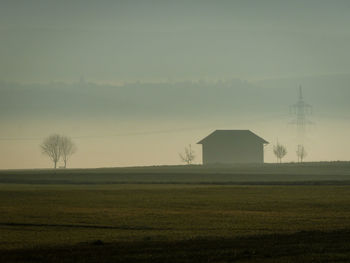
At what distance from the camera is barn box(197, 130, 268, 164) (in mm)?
191000

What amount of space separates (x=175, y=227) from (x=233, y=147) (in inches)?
6165

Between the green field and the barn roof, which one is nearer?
the green field

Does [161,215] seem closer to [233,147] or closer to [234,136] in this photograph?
[234,136]

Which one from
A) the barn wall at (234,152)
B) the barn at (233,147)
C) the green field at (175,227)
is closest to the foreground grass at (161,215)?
the green field at (175,227)

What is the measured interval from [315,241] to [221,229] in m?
7.05

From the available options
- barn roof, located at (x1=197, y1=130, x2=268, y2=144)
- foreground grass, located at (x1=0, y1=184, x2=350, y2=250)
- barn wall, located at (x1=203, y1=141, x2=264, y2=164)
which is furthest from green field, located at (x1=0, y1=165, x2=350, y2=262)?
barn roof, located at (x1=197, y1=130, x2=268, y2=144)

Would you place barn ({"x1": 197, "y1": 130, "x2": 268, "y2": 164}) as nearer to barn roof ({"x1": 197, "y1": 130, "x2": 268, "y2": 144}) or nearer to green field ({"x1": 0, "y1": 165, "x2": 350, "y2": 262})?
barn roof ({"x1": 197, "y1": 130, "x2": 268, "y2": 144})

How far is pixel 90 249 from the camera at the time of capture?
92.0ft

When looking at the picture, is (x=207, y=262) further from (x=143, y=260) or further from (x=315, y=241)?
(x=315, y=241)

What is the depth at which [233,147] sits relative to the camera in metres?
194

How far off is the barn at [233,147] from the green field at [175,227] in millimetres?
123878

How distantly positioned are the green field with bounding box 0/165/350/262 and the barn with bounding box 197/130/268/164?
12388 cm

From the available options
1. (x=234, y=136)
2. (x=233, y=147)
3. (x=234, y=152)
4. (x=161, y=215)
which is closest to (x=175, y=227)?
(x=161, y=215)

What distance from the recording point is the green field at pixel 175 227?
87.9 ft
